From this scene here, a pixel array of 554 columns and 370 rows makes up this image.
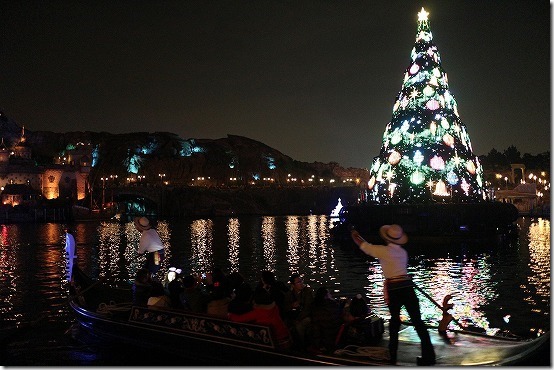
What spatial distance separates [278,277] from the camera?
27.1 metres

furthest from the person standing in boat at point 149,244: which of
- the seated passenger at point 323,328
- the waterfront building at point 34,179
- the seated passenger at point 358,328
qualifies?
the waterfront building at point 34,179

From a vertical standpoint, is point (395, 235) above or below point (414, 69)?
below

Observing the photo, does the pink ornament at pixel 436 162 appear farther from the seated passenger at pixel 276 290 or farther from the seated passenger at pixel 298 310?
the seated passenger at pixel 276 290

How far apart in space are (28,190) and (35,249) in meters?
71.7

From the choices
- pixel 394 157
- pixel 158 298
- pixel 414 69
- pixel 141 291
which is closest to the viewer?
pixel 158 298

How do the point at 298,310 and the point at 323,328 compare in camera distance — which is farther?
the point at 298,310

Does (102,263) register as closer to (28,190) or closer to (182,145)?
(28,190)

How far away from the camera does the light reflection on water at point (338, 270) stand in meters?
18.3

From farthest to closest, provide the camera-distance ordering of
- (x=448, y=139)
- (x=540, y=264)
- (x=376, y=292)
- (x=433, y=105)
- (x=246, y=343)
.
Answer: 1. (x=433, y=105)
2. (x=448, y=139)
3. (x=540, y=264)
4. (x=376, y=292)
5. (x=246, y=343)

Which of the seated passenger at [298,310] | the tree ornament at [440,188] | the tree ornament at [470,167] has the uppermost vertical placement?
the tree ornament at [470,167]

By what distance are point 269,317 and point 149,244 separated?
24.1ft

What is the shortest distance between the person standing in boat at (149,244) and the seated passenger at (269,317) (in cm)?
689

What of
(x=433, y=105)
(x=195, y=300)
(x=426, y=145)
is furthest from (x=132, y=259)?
(x=433, y=105)

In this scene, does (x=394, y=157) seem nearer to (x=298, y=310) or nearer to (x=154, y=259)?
(x=154, y=259)
